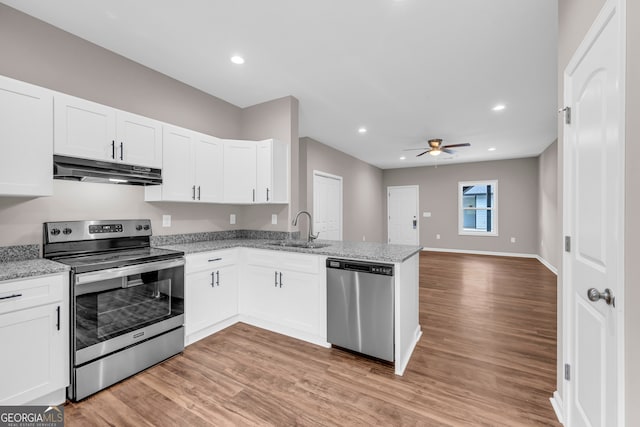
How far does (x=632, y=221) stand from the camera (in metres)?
0.96

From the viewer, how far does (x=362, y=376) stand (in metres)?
2.16

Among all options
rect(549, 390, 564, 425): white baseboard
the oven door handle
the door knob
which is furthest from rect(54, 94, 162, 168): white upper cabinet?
rect(549, 390, 564, 425): white baseboard

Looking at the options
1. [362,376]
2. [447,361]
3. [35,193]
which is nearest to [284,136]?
[35,193]

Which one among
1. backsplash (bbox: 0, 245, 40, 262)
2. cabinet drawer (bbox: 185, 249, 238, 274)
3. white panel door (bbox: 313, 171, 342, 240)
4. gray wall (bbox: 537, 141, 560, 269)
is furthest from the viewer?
white panel door (bbox: 313, 171, 342, 240)

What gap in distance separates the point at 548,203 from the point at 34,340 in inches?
309

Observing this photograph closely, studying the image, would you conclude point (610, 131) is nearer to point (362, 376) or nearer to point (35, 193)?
point (362, 376)

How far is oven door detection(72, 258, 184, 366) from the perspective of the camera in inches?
73.4

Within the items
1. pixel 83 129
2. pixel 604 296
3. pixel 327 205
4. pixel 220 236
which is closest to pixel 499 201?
pixel 327 205

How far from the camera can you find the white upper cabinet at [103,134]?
2.03 metres

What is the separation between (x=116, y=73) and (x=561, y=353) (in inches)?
163

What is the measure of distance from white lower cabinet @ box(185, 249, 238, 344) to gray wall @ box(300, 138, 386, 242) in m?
2.58

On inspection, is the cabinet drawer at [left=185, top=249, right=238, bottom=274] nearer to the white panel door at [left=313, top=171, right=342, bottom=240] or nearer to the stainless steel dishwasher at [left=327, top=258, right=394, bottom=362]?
the stainless steel dishwasher at [left=327, top=258, right=394, bottom=362]

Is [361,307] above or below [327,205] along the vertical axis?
below

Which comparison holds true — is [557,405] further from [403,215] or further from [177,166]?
[403,215]
